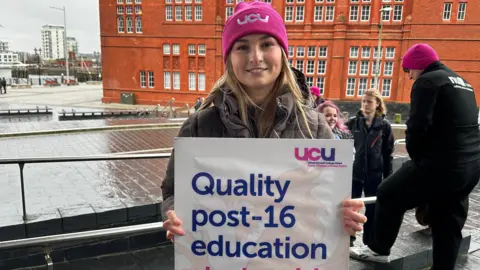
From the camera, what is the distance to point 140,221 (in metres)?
4.43

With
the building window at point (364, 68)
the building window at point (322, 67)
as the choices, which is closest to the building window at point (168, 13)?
the building window at point (322, 67)

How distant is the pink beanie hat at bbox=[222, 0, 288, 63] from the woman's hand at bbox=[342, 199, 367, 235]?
81 cm

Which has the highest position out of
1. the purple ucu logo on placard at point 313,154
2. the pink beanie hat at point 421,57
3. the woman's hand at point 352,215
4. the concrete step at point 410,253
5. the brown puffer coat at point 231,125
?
the pink beanie hat at point 421,57

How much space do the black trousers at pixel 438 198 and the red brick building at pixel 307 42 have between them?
94.7ft

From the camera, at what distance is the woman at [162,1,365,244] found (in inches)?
64.4

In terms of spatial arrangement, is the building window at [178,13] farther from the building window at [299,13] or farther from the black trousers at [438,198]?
the black trousers at [438,198]

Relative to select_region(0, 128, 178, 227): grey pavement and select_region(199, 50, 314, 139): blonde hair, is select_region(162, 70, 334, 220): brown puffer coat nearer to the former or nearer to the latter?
select_region(199, 50, 314, 139): blonde hair

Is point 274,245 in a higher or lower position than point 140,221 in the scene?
higher

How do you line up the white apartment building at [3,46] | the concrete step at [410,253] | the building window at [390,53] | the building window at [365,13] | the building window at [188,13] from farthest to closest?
the white apartment building at [3,46]
the building window at [188,13]
the building window at [365,13]
the building window at [390,53]
the concrete step at [410,253]

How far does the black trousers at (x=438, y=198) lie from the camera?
101 inches

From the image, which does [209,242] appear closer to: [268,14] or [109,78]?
[268,14]

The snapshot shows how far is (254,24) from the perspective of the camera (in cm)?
163


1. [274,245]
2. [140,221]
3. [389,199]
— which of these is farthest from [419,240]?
[140,221]

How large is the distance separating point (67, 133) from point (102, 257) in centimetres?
931
